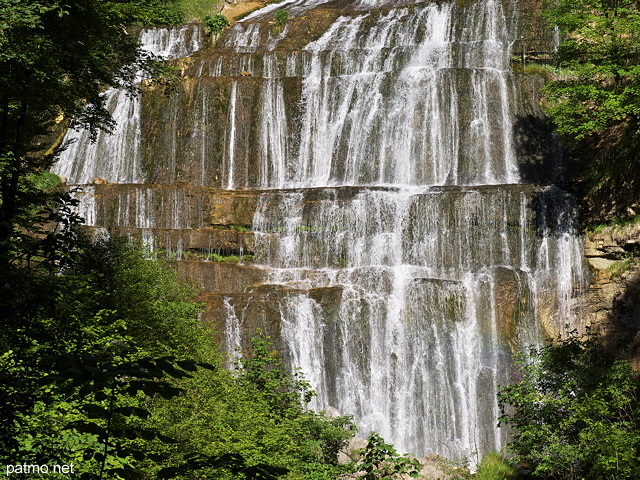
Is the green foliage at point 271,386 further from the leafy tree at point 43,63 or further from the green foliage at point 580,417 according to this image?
the leafy tree at point 43,63

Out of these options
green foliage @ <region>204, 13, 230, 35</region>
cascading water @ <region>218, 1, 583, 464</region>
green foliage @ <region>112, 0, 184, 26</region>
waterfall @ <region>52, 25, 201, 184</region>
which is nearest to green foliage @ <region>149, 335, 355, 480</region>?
cascading water @ <region>218, 1, 583, 464</region>

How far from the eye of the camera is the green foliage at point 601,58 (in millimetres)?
17328

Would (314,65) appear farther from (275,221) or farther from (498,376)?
(498,376)

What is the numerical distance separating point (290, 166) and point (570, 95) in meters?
12.3

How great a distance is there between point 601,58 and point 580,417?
41.8 feet

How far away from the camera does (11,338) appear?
5156 millimetres

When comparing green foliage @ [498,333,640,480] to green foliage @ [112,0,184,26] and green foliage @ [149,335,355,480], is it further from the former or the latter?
green foliage @ [112,0,184,26]

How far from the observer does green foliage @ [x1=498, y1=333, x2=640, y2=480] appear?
31.9 ft

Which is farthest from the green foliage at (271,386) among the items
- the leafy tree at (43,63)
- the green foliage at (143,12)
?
the green foliage at (143,12)

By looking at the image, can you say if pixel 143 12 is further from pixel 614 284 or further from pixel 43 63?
pixel 614 284

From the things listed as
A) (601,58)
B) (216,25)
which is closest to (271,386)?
(601,58)

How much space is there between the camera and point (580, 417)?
10.9 m

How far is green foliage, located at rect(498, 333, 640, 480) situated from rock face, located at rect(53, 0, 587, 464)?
2.30m

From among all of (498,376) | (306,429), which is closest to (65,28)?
(306,429)
